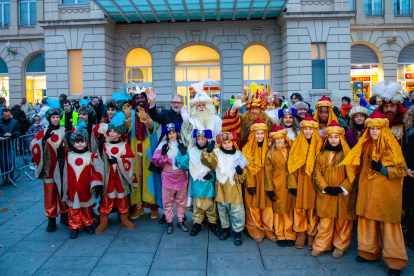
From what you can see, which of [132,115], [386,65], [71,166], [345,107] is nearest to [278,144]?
[132,115]

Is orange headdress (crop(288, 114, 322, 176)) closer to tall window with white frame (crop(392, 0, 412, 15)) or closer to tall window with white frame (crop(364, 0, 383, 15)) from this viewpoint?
tall window with white frame (crop(364, 0, 383, 15))

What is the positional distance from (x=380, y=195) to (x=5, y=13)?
75.6 ft

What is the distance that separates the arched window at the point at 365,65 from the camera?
703 inches

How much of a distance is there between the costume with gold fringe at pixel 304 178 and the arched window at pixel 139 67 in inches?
496

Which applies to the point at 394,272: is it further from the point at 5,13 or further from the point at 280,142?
the point at 5,13

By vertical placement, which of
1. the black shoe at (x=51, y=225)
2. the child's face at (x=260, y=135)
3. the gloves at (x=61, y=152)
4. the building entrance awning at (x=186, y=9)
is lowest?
the black shoe at (x=51, y=225)

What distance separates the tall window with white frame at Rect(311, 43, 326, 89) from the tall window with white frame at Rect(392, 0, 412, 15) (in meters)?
6.98

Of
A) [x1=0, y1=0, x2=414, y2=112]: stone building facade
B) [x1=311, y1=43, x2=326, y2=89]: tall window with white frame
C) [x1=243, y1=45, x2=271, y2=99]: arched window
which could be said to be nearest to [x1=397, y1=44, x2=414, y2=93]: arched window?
[x1=0, y1=0, x2=414, y2=112]: stone building facade

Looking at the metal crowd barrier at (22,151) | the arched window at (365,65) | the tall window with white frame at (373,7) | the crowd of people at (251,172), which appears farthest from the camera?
the arched window at (365,65)

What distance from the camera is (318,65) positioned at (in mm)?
14453

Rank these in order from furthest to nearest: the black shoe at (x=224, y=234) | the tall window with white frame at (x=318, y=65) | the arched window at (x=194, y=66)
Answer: the arched window at (x=194, y=66), the tall window with white frame at (x=318, y=65), the black shoe at (x=224, y=234)

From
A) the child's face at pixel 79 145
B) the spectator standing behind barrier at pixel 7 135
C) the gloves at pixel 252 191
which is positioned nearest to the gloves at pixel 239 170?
the gloves at pixel 252 191

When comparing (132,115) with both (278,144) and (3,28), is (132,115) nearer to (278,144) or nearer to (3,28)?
(278,144)

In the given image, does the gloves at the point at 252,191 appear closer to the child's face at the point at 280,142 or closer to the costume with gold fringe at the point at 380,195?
the child's face at the point at 280,142
